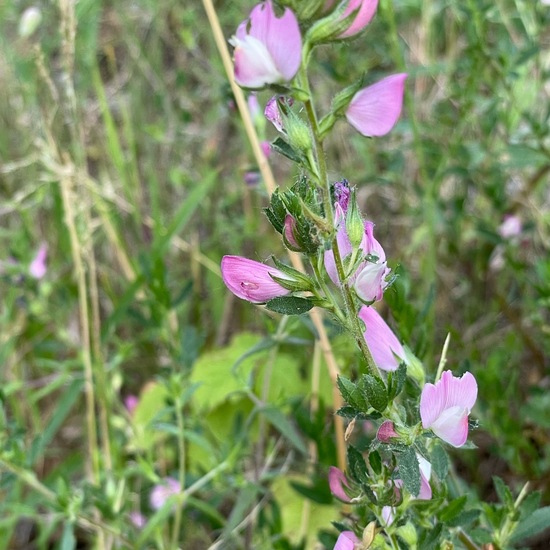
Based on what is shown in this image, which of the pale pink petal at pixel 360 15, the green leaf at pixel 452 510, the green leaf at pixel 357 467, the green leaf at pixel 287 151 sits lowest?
the green leaf at pixel 452 510

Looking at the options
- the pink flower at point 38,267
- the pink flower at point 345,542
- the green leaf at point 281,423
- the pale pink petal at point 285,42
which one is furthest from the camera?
the pink flower at point 38,267

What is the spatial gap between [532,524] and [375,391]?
37 cm

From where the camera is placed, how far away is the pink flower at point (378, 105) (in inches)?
28.1

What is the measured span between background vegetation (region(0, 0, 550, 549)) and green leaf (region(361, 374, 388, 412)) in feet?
1.11

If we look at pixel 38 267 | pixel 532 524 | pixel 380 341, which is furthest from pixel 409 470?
pixel 38 267

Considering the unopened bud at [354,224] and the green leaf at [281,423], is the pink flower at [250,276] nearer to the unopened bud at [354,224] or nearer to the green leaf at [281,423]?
the unopened bud at [354,224]

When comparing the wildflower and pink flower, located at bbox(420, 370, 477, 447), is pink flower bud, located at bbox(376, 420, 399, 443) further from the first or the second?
the wildflower

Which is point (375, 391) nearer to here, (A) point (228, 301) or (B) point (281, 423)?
(B) point (281, 423)

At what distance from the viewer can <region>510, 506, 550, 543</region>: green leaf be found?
3.00ft

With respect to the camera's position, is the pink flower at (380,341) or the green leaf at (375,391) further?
the pink flower at (380,341)

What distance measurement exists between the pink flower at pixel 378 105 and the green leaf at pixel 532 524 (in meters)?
0.53

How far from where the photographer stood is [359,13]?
68 cm

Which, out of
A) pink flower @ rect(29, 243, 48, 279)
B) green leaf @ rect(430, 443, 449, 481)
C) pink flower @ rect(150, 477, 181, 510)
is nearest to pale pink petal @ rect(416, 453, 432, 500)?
green leaf @ rect(430, 443, 449, 481)

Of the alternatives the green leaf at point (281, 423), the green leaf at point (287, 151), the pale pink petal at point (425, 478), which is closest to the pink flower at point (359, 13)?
the green leaf at point (287, 151)
